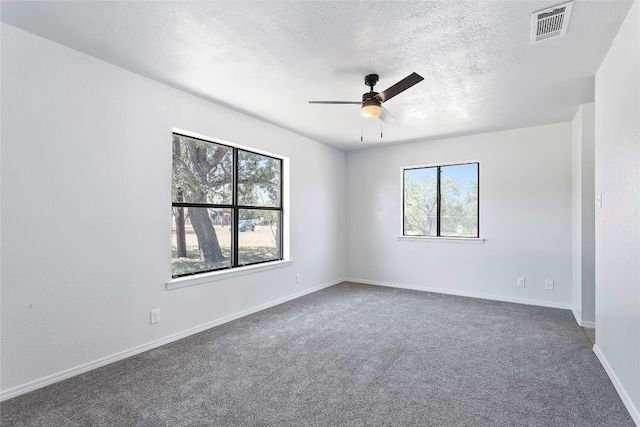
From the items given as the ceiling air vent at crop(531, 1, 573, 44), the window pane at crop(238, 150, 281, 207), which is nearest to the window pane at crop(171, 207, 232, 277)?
the window pane at crop(238, 150, 281, 207)

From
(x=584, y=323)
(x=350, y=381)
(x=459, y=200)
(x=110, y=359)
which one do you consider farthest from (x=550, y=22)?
(x=110, y=359)

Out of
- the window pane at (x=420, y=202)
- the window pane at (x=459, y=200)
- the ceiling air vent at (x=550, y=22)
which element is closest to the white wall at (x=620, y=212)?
the ceiling air vent at (x=550, y=22)

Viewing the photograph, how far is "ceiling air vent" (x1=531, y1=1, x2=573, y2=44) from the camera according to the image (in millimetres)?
2033

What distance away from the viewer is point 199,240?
3.60m

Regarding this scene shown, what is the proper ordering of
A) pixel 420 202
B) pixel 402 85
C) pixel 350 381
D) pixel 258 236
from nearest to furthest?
→ pixel 350 381, pixel 402 85, pixel 258 236, pixel 420 202

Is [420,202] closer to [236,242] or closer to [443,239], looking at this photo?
[443,239]

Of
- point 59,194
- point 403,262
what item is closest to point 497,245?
point 403,262

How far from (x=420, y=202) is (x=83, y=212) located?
456 centimetres

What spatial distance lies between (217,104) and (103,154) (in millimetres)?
1347

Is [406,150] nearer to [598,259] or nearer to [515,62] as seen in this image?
[515,62]

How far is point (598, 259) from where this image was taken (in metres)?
2.73

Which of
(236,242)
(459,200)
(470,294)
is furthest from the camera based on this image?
(459,200)

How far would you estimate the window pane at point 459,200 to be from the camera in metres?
5.04

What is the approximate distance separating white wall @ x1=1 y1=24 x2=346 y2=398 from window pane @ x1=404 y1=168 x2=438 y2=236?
3313mm
